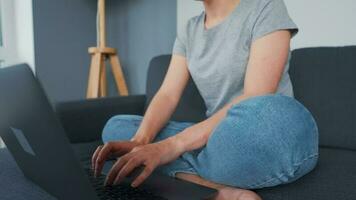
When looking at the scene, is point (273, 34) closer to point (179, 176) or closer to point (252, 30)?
point (252, 30)

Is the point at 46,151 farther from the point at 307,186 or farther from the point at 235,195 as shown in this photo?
the point at 307,186

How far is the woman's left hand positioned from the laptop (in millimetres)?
19

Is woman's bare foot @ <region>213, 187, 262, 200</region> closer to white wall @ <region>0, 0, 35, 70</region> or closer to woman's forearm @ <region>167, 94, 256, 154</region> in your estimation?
woman's forearm @ <region>167, 94, 256, 154</region>

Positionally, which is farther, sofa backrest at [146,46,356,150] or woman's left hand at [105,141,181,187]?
sofa backrest at [146,46,356,150]

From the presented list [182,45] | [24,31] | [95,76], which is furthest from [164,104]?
[24,31]

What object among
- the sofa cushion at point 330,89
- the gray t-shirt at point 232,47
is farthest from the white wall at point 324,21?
the gray t-shirt at point 232,47

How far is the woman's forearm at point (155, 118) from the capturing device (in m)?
0.92

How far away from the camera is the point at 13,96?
48 cm

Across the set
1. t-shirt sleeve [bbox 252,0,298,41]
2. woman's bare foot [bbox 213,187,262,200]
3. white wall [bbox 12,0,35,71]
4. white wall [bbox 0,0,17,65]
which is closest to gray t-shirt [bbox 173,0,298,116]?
t-shirt sleeve [bbox 252,0,298,41]

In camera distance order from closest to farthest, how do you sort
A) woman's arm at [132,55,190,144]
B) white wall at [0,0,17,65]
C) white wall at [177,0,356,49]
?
woman's arm at [132,55,190,144] → white wall at [177,0,356,49] → white wall at [0,0,17,65]

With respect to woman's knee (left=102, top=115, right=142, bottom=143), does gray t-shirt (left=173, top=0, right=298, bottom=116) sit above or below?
above

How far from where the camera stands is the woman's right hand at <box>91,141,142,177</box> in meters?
0.72

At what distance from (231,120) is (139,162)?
19 cm

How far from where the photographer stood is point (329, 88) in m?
1.13
